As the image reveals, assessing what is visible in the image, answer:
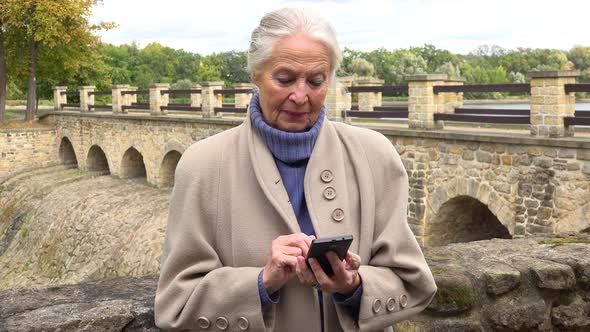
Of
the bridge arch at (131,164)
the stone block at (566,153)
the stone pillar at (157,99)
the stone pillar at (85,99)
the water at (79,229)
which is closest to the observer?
the stone block at (566,153)

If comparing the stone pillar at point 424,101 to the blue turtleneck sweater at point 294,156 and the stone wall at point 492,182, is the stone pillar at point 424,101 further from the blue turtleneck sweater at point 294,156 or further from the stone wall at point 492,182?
the blue turtleneck sweater at point 294,156

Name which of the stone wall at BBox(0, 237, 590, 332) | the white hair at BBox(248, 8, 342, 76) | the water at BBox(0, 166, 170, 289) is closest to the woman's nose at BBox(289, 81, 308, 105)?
the white hair at BBox(248, 8, 342, 76)

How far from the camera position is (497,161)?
9867mm

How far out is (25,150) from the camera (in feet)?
88.5

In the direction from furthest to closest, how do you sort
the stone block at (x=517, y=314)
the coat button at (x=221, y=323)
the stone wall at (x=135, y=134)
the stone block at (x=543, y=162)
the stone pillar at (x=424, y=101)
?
the stone wall at (x=135, y=134) < the stone pillar at (x=424, y=101) < the stone block at (x=543, y=162) < the stone block at (x=517, y=314) < the coat button at (x=221, y=323)

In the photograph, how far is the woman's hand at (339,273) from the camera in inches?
68.4

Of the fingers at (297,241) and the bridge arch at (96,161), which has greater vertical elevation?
the fingers at (297,241)

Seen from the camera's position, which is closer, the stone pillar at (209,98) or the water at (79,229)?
the water at (79,229)

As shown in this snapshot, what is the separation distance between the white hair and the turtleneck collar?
0.19 m

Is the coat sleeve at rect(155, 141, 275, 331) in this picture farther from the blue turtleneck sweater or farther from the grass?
the grass

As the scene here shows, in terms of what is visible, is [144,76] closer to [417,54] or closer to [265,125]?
[417,54]

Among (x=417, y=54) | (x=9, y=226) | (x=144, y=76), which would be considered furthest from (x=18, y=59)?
(x=417, y=54)

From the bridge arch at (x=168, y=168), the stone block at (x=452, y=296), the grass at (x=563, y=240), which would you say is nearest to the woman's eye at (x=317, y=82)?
the stone block at (x=452, y=296)

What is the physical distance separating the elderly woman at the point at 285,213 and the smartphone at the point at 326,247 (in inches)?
5.4
